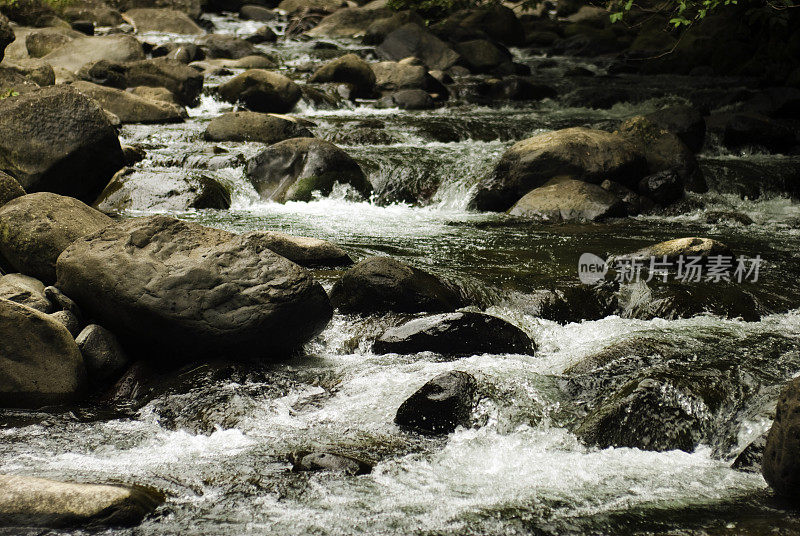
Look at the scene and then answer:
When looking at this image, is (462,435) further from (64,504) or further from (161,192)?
(161,192)

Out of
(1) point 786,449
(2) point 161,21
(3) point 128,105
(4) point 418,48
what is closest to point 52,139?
(3) point 128,105

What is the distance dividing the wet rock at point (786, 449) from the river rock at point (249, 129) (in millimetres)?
10027

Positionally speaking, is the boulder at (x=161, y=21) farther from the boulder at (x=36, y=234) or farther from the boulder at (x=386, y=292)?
the boulder at (x=386, y=292)

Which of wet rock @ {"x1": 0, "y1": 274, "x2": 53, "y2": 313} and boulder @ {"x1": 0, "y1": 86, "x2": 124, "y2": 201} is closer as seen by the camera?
wet rock @ {"x1": 0, "y1": 274, "x2": 53, "y2": 313}

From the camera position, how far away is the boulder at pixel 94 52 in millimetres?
16797

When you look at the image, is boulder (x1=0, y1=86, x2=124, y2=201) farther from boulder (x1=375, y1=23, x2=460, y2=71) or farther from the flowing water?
boulder (x1=375, y1=23, x2=460, y2=71)


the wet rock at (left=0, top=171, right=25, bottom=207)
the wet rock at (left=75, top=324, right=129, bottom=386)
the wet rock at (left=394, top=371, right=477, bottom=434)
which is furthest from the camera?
the wet rock at (left=0, top=171, right=25, bottom=207)

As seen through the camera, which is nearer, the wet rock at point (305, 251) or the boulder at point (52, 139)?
the wet rock at point (305, 251)

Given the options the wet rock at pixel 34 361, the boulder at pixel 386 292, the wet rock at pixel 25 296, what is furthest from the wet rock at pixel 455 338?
the wet rock at pixel 25 296

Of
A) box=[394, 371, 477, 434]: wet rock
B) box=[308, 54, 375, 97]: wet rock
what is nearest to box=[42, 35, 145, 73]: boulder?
box=[308, 54, 375, 97]: wet rock

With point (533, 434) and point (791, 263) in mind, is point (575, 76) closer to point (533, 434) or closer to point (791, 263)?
point (791, 263)

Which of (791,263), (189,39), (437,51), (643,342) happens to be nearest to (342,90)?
(437,51)

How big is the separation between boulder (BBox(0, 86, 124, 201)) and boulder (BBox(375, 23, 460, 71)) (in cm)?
1258

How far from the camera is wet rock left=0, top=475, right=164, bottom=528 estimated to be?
10.7ft
